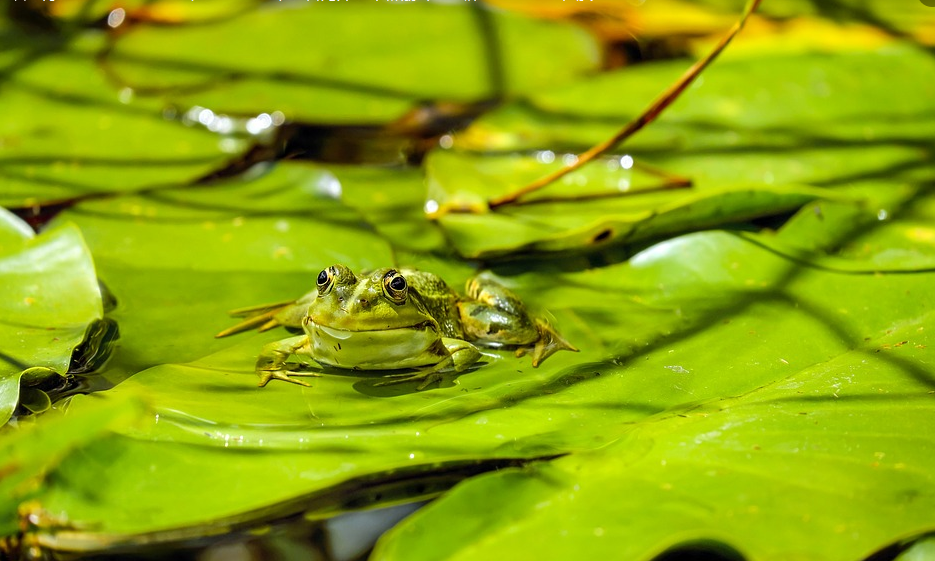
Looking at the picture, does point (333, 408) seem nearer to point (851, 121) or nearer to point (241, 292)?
point (241, 292)

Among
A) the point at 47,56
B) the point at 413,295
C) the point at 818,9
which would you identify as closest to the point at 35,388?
the point at 413,295

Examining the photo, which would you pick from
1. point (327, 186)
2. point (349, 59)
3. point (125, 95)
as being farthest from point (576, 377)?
point (125, 95)

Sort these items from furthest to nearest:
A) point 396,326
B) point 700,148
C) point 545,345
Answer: point 700,148, point 545,345, point 396,326

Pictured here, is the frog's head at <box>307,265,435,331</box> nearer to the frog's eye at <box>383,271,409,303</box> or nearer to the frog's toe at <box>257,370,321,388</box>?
the frog's eye at <box>383,271,409,303</box>

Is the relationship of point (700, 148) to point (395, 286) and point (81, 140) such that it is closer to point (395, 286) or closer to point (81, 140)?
point (395, 286)

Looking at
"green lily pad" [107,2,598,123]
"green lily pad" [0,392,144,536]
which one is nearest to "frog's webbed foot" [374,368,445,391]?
"green lily pad" [0,392,144,536]
